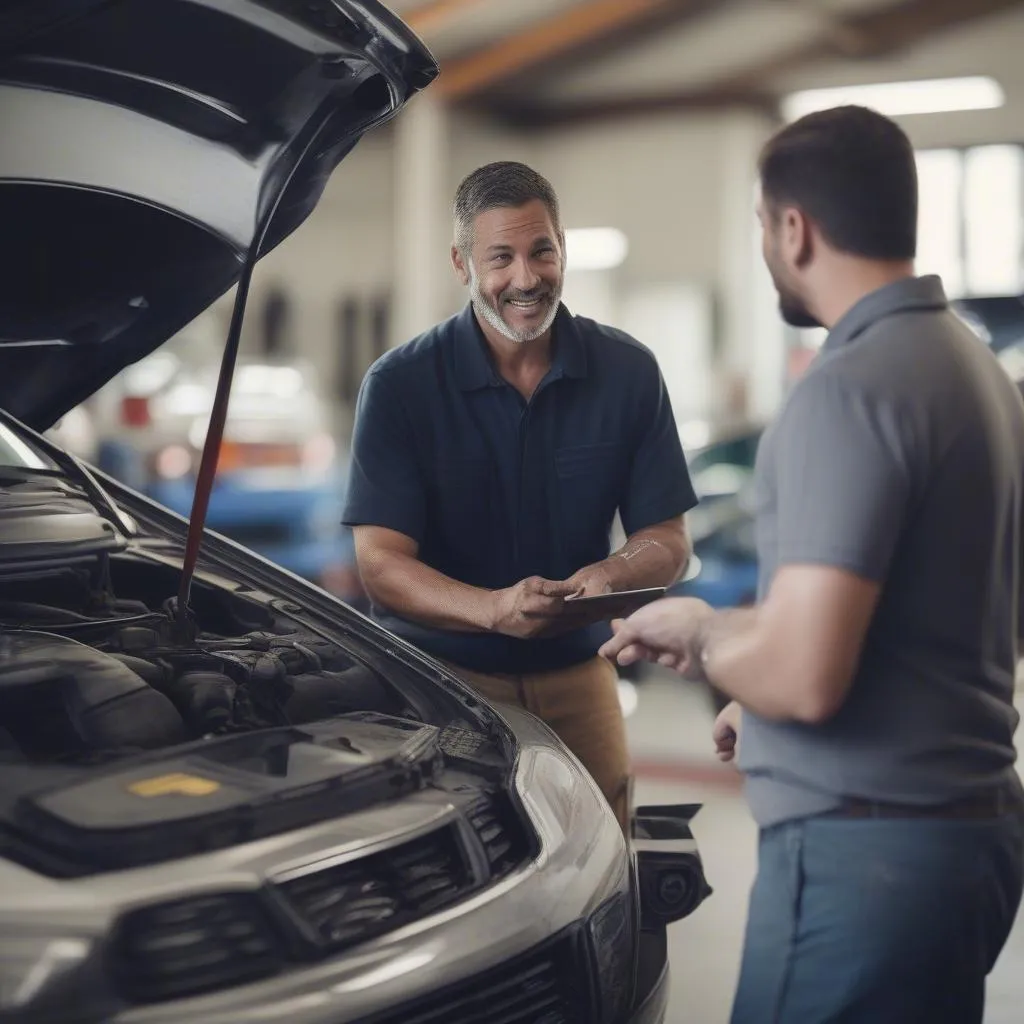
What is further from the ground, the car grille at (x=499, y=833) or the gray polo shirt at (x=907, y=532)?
the gray polo shirt at (x=907, y=532)

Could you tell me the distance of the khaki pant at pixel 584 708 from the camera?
2525mm

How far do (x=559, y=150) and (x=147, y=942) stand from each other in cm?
1271

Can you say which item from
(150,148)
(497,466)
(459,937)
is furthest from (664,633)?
(150,148)

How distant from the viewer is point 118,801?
1631 millimetres

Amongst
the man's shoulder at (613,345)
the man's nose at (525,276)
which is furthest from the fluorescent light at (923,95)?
the man's nose at (525,276)

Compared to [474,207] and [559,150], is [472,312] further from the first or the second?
[559,150]

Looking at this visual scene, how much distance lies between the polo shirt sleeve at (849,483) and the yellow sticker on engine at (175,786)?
724mm

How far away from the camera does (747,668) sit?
1.47m

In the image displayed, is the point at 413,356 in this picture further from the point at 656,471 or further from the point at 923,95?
the point at 923,95

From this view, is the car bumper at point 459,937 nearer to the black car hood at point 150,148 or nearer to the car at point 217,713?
the car at point 217,713

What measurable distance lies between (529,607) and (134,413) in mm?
4462

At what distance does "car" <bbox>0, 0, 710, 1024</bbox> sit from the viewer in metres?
1.51

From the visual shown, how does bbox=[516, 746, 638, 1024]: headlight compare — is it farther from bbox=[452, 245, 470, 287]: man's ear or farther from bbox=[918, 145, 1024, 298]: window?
bbox=[918, 145, 1024, 298]: window

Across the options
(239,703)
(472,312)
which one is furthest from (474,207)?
(239,703)
